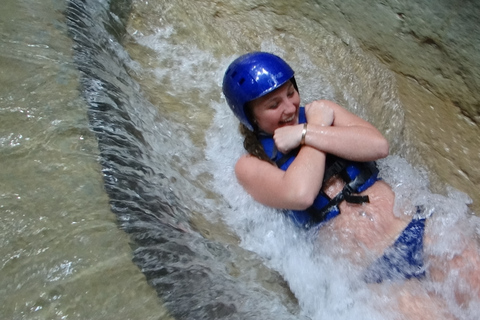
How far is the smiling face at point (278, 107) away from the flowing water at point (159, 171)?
20.7 inches

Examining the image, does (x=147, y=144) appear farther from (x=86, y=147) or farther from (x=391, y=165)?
(x=391, y=165)

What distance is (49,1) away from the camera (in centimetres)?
320

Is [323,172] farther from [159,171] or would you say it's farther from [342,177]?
[159,171]

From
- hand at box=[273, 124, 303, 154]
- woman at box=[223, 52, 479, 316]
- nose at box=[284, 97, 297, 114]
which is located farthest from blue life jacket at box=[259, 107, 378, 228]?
nose at box=[284, 97, 297, 114]

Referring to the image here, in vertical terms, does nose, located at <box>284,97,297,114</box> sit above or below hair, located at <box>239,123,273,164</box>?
above

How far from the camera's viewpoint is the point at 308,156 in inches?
92.1

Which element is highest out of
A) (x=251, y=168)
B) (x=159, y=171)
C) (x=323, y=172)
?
(x=323, y=172)

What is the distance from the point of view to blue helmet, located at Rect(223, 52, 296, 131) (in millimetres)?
2369

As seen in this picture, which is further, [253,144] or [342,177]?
[253,144]

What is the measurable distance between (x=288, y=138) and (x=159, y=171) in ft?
2.39

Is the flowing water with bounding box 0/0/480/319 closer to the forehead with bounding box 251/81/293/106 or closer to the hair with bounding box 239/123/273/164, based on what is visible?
the hair with bounding box 239/123/273/164

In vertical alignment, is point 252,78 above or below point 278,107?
above

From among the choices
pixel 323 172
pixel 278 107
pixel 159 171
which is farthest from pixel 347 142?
pixel 159 171

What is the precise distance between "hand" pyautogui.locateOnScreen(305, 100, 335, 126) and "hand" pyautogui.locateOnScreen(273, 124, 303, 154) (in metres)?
0.16
